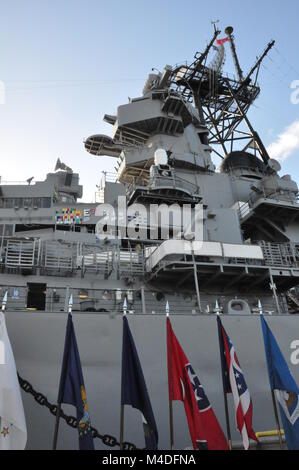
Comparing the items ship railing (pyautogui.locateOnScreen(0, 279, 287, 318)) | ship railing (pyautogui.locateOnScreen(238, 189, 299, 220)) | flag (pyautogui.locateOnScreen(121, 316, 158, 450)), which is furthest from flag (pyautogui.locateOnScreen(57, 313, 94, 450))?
ship railing (pyautogui.locateOnScreen(238, 189, 299, 220))

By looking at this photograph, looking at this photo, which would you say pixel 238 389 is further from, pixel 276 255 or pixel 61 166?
pixel 61 166

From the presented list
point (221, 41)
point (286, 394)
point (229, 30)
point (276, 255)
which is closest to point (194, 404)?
point (286, 394)

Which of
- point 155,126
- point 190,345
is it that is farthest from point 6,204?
point 190,345

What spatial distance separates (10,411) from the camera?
183 inches

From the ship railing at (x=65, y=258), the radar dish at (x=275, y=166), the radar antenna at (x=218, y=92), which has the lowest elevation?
the ship railing at (x=65, y=258)

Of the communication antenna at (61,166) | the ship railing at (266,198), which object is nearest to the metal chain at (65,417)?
the ship railing at (266,198)

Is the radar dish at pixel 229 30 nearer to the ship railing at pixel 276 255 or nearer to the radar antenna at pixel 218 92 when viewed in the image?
the radar antenna at pixel 218 92

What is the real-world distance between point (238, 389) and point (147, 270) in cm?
564

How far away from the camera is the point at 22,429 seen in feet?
15.0

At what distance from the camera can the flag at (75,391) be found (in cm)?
501

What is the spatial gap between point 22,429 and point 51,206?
1098 centimetres

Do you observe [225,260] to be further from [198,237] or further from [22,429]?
[22,429]

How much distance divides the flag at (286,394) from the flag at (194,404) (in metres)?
1.01

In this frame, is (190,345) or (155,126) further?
(155,126)
